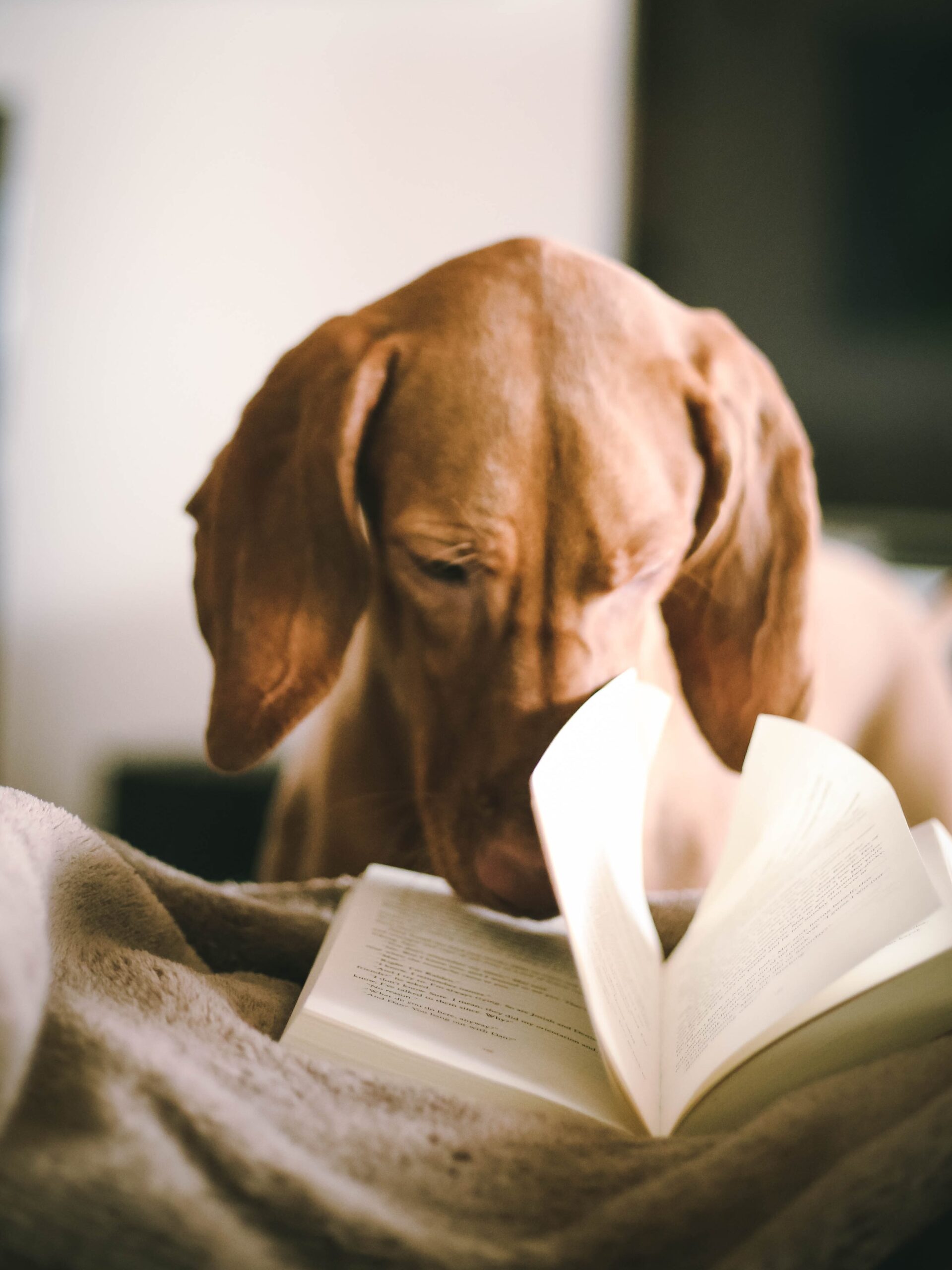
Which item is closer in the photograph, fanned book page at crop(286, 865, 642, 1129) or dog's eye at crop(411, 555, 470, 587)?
fanned book page at crop(286, 865, 642, 1129)

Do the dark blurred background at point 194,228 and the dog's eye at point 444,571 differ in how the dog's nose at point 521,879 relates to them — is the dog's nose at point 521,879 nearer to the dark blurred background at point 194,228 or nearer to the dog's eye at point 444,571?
the dog's eye at point 444,571

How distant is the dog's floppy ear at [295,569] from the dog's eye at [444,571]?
0.05 meters

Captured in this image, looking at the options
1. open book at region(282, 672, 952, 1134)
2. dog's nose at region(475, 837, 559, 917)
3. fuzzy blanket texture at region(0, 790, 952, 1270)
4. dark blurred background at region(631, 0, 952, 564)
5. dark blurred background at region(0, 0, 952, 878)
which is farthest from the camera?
dark blurred background at region(0, 0, 952, 878)

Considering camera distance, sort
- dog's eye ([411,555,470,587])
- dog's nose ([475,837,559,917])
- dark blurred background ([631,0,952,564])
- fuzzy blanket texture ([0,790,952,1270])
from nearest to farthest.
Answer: fuzzy blanket texture ([0,790,952,1270])
dog's nose ([475,837,559,917])
dog's eye ([411,555,470,587])
dark blurred background ([631,0,952,564])

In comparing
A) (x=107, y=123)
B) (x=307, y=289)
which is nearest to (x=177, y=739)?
(x=307, y=289)

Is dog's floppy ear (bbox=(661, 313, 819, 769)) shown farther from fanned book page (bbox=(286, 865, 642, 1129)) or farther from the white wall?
the white wall

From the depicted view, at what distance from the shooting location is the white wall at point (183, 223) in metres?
2.61

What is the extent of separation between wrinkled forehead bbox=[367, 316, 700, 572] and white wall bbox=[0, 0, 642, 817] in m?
1.96

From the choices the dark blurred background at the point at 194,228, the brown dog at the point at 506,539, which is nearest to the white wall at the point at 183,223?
the dark blurred background at the point at 194,228

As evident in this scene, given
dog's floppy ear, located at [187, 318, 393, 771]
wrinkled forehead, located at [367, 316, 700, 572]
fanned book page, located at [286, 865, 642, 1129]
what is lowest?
fanned book page, located at [286, 865, 642, 1129]

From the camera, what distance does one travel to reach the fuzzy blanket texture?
1.28 feet

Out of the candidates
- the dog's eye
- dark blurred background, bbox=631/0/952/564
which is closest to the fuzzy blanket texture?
the dog's eye

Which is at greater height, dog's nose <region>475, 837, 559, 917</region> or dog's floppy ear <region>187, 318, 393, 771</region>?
dog's floppy ear <region>187, 318, 393, 771</region>

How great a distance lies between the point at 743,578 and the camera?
91 cm
